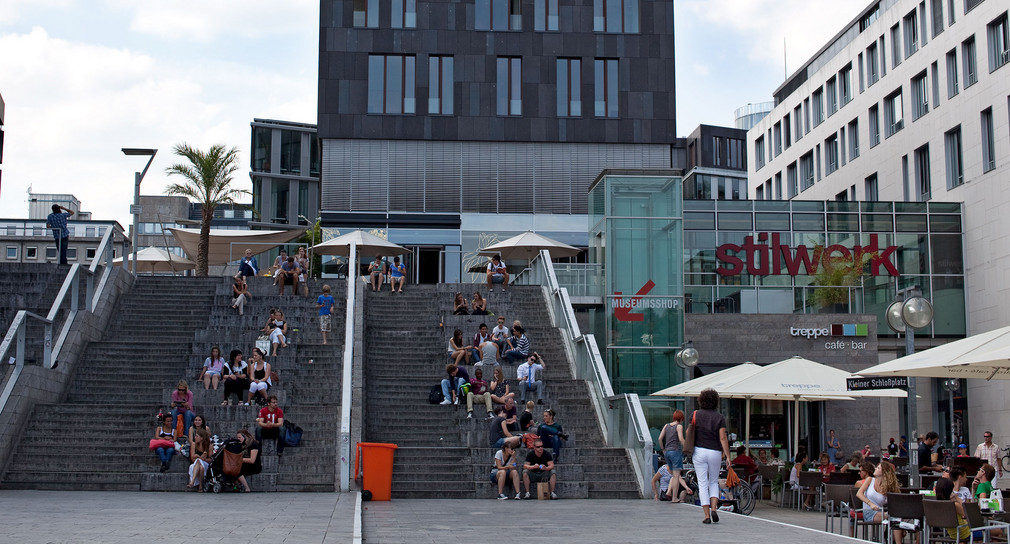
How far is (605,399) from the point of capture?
20359 millimetres

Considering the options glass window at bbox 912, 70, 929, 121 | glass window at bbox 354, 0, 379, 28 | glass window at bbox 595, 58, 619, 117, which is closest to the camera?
glass window at bbox 912, 70, 929, 121

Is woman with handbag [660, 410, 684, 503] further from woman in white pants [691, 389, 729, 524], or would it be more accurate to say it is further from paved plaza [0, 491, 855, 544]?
woman in white pants [691, 389, 729, 524]

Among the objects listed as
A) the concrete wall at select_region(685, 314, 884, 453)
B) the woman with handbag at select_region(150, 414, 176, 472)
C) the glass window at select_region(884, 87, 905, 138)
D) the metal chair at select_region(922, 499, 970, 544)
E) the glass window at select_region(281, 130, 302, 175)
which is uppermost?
the glass window at select_region(281, 130, 302, 175)

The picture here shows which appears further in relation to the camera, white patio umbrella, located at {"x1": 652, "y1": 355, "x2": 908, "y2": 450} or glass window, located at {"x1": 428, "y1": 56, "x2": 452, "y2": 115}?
glass window, located at {"x1": 428, "y1": 56, "x2": 452, "y2": 115}

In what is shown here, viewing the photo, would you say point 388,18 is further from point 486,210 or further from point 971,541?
point 971,541

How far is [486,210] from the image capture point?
45344 mm

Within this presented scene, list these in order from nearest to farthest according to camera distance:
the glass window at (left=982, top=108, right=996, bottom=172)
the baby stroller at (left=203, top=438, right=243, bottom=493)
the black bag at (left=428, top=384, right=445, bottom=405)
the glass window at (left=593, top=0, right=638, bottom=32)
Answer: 1. the baby stroller at (left=203, top=438, right=243, bottom=493)
2. the black bag at (left=428, top=384, right=445, bottom=405)
3. the glass window at (left=982, top=108, right=996, bottom=172)
4. the glass window at (left=593, top=0, right=638, bottom=32)

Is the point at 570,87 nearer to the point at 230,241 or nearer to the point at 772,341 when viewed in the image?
the point at 772,341

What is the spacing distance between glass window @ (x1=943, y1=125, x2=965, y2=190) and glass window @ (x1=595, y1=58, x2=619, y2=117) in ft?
40.8

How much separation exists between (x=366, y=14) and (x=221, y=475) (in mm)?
31299

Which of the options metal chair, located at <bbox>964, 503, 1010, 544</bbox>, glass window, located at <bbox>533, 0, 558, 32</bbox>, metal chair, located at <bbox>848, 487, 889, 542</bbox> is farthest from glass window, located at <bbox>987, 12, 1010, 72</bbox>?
metal chair, located at <bbox>964, 503, 1010, 544</bbox>

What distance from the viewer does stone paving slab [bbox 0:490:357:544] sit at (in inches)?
400

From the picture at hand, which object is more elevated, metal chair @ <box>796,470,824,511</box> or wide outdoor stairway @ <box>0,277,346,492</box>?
wide outdoor stairway @ <box>0,277,346,492</box>

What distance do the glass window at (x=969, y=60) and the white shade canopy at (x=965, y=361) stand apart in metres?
28.4
